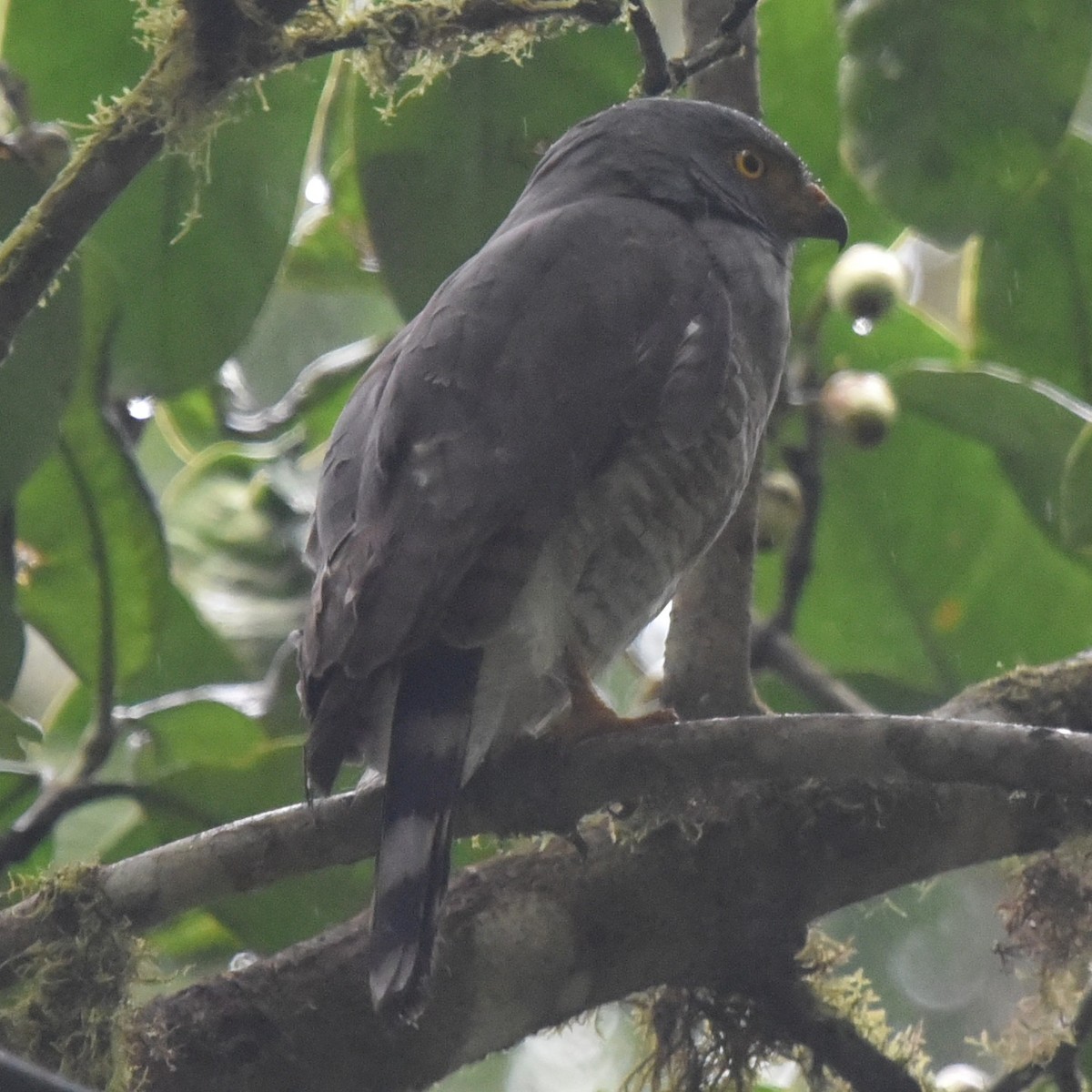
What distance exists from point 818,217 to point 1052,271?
0.49m

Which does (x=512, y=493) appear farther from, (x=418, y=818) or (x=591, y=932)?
(x=591, y=932)

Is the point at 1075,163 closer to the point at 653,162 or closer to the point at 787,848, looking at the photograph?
the point at 653,162

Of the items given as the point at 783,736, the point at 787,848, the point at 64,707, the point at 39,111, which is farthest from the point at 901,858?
the point at 39,111

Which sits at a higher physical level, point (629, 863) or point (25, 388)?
point (25, 388)

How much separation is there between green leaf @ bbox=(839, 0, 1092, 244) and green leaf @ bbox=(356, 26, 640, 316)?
0.52 m

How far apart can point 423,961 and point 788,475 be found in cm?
170

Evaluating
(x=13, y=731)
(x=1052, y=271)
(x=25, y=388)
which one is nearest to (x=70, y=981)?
(x=13, y=731)

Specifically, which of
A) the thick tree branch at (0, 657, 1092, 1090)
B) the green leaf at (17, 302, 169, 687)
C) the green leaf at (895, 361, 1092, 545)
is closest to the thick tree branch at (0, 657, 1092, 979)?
Result: the thick tree branch at (0, 657, 1092, 1090)

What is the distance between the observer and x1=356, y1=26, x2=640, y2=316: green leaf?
3191mm

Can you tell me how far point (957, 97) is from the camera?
296 cm

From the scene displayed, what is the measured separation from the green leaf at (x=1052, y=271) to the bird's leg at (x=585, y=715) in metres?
1.37

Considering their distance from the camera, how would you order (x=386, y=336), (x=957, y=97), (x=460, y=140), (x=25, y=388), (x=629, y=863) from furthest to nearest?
(x=386, y=336)
(x=460, y=140)
(x=957, y=97)
(x=25, y=388)
(x=629, y=863)

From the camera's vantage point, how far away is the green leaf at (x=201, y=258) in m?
3.22

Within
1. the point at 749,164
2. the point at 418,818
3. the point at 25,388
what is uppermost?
the point at 25,388
